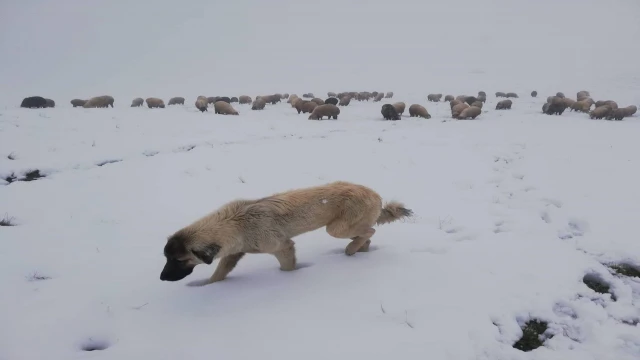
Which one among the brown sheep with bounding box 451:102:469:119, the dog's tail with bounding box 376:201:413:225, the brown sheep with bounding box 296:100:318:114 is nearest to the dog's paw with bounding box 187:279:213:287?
the dog's tail with bounding box 376:201:413:225

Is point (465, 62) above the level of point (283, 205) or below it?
above

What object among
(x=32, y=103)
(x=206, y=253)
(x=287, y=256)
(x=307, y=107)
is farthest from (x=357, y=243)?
(x=32, y=103)

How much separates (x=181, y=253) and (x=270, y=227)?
3.35 feet

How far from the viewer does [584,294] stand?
12.5 feet

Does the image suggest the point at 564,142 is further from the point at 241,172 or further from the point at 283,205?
the point at 283,205

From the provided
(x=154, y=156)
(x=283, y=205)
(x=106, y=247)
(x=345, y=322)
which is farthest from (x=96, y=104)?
(x=345, y=322)

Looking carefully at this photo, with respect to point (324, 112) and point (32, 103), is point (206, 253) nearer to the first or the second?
point (324, 112)

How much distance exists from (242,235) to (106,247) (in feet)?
7.16

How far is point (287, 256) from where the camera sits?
432 centimetres

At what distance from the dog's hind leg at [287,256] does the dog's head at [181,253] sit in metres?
0.88

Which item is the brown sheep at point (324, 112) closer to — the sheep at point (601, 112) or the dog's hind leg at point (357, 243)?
the sheep at point (601, 112)

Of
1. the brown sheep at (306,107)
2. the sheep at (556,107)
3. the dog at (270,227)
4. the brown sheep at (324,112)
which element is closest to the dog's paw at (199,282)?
the dog at (270,227)

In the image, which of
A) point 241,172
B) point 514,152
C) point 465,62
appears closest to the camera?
point 241,172

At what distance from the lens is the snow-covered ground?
3.15 meters
